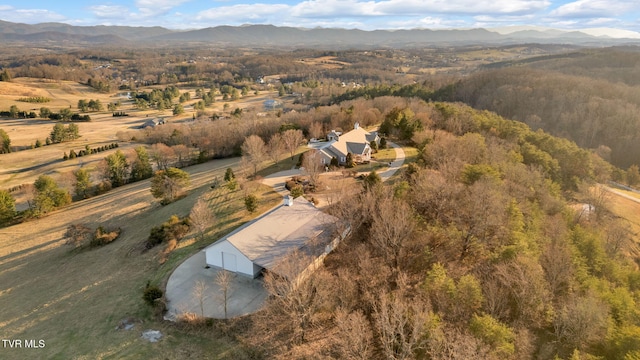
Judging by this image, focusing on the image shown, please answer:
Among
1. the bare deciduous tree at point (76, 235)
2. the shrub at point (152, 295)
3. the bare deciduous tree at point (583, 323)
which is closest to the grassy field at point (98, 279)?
the shrub at point (152, 295)

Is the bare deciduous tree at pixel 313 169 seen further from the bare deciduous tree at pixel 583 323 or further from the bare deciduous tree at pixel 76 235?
the bare deciduous tree at pixel 583 323

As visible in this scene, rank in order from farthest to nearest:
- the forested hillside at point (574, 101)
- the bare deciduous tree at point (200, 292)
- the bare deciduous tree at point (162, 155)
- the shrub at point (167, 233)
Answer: the forested hillside at point (574, 101) → the bare deciduous tree at point (162, 155) → the shrub at point (167, 233) → the bare deciduous tree at point (200, 292)

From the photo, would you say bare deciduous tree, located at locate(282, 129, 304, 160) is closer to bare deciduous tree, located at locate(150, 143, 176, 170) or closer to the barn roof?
the barn roof

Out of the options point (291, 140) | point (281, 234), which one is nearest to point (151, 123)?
point (291, 140)

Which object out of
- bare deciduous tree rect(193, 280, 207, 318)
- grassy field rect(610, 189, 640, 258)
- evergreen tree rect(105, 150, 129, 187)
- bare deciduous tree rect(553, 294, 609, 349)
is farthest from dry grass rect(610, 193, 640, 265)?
evergreen tree rect(105, 150, 129, 187)

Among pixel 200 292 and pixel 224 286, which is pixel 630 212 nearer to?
pixel 224 286
